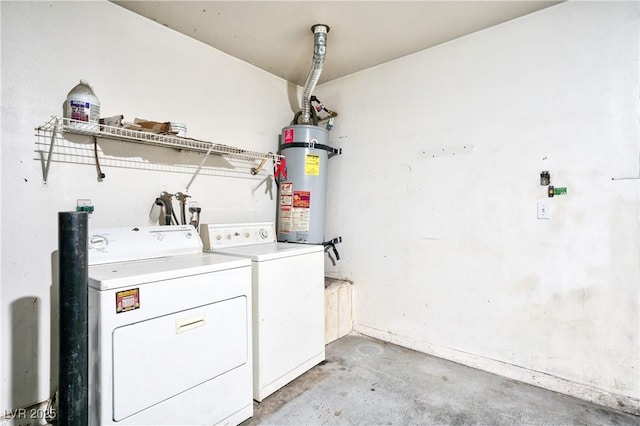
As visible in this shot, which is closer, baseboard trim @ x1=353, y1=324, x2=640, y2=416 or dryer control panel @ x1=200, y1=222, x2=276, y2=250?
baseboard trim @ x1=353, y1=324, x2=640, y2=416

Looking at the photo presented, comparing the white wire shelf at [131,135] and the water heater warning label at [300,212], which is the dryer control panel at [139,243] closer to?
the white wire shelf at [131,135]

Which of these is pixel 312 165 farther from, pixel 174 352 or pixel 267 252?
pixel 174 352

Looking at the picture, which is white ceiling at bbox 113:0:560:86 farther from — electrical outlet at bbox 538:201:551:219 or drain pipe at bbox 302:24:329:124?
electrical outlet at bbox 538:201:551:219

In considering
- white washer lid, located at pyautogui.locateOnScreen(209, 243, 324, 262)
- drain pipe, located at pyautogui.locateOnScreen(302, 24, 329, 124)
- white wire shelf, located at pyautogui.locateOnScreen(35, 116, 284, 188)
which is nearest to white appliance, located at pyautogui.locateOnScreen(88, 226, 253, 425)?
white washer lid, located at pyautogui.locateOnScreen(209, 243, 324, 262)

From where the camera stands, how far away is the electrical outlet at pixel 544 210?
1.99m

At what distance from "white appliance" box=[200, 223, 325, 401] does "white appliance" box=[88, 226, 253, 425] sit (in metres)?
0.11

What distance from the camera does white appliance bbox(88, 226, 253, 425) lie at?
1.25 m

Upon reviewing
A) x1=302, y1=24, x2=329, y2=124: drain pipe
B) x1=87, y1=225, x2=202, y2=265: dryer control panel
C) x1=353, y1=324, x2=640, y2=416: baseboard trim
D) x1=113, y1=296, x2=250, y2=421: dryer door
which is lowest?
x1=353, y1=324, x2=640, y2=416: baseboard trim

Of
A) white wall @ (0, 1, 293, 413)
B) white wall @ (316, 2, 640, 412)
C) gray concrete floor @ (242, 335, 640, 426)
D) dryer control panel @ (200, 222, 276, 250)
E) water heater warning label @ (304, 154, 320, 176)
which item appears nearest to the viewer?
white wall @ (0, 1, 293, 413)

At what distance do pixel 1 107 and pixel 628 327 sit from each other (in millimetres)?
3484

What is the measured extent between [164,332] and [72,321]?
0.34 metres

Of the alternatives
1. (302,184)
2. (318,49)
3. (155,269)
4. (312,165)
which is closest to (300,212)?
(302,184)

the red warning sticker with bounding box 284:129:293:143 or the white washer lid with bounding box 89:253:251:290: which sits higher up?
the red warning sticker with bounding box 284:129:293:143

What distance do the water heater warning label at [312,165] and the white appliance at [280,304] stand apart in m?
0.70
